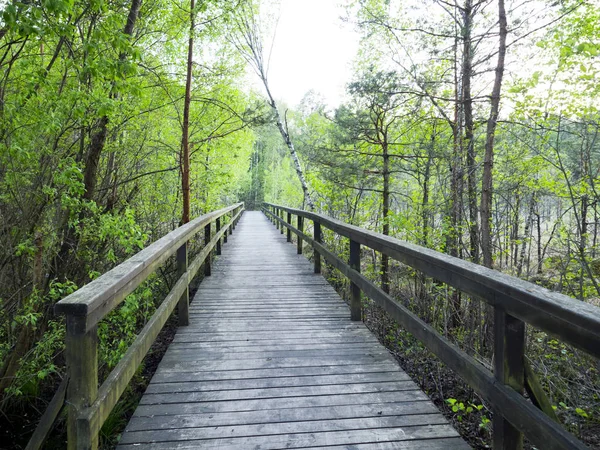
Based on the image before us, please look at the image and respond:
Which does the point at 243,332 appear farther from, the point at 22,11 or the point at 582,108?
the point at 582,108

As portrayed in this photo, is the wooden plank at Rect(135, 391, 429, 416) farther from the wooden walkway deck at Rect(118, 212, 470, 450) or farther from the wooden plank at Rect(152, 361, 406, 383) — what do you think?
the wooden plank at Rect(152, 361, 406, 383)

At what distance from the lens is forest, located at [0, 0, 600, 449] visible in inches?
137

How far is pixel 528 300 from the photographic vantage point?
136 centimetres

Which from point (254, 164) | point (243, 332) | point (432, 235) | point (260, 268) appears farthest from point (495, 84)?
point (254, 164)

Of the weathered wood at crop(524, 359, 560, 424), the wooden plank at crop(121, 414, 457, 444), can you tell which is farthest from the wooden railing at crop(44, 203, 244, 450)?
the weathered wood at crop(524, 359, 560, 424)

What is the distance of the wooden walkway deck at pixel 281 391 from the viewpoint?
2.06 metres

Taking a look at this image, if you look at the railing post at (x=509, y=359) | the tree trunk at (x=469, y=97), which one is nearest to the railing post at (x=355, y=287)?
the railing post at (x=509, y=359)

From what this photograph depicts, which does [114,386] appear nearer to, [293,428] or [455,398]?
[293,428]

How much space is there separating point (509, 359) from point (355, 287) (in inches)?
94.8

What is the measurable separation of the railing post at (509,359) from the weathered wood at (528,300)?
0.06 meters

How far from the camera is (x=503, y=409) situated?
4.95 feet

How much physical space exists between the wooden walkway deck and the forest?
26.7 inches

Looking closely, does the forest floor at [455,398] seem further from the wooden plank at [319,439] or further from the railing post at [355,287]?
the railing post at [355,287]

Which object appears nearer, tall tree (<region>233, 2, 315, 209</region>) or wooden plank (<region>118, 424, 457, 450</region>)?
wooden plank (<region>118, 424, 457, 450</region>)
